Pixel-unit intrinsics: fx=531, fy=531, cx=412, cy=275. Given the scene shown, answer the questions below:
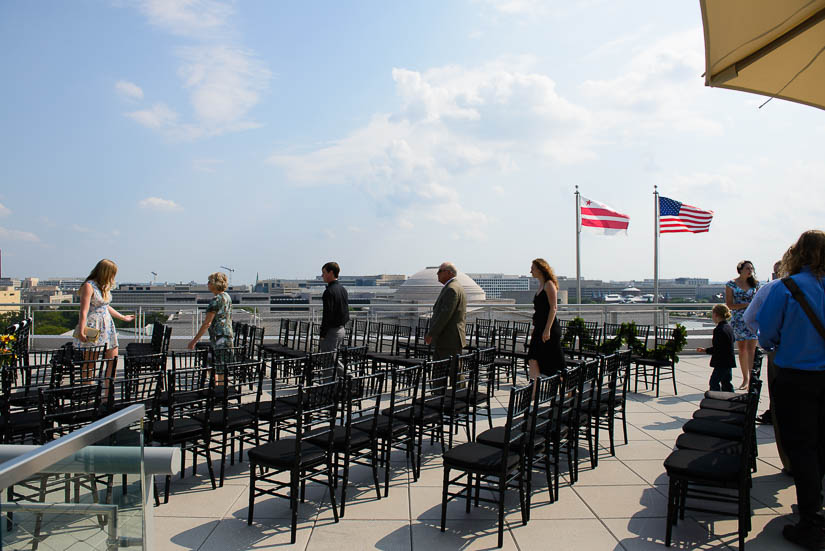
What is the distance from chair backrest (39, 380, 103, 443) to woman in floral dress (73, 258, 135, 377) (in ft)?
5.47

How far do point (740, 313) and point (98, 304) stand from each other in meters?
8.62

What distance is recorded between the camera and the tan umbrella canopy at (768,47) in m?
3.08

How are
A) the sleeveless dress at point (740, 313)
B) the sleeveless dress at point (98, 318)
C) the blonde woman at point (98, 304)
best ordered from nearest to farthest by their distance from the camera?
the blonde woman at point (98, 304) < the sleeveless dress at point (98, 318) < the sleeveless dress at point (740, 313)

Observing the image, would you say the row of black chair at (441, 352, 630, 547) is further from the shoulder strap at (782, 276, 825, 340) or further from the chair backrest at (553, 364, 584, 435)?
the shoulder strap at (782, 276, 825, 340)

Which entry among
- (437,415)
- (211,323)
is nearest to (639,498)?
(437,415)

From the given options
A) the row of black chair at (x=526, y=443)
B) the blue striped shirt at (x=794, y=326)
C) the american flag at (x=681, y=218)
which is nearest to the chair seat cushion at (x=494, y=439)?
the row of black chair at (x=526, y=443)

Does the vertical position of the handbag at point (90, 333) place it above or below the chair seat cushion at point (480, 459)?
above

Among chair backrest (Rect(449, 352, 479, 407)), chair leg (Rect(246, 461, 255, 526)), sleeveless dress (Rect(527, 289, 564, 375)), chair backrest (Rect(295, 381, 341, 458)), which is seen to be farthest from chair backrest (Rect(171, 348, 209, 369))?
sleeveless dress (Rect(527, 289, 564, 375))

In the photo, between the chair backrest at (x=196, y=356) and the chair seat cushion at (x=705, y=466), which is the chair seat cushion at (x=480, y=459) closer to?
the chair seat cushion at (x=705, y=466)

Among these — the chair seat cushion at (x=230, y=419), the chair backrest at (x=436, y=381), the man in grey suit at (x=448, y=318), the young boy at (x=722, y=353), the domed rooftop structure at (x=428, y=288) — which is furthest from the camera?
the domed rooftop structure at (x=428, y=288)

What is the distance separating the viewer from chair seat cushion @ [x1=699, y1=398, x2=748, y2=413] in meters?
5.08

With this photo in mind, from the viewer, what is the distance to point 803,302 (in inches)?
141

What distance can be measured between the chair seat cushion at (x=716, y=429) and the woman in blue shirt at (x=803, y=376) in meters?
0.62

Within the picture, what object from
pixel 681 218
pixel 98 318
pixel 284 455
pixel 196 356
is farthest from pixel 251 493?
pixel 681 218
